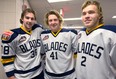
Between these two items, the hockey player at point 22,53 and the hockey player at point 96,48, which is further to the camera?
the hockey player at point 22,53

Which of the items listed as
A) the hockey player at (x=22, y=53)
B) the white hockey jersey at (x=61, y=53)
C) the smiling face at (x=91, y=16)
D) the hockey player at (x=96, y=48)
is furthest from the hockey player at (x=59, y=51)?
the smiling face at (x=91, y=16)

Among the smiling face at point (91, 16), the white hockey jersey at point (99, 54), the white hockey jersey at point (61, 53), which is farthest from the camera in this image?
the white hockey jersey at point (61, 53)

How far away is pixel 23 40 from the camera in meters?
2.25

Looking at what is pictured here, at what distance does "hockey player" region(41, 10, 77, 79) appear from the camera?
212 centimetres

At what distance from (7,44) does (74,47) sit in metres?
0.85

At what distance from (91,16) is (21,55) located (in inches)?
43.4

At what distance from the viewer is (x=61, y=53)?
212 cm

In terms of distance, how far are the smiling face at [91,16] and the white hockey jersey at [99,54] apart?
0.07 m

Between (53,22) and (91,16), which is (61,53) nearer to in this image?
(53,22)

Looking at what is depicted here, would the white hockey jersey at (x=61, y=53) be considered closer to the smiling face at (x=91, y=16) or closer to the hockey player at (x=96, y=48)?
the hockey player at (x=96, y=48)

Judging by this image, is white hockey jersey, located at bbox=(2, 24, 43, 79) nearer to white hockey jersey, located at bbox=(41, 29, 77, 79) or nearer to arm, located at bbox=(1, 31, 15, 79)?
arm, located at bbox=(1, 31, 15, 79)

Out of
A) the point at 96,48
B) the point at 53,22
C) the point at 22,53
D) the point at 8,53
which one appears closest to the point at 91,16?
the point at 96,48

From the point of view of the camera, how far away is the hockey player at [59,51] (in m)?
2.12

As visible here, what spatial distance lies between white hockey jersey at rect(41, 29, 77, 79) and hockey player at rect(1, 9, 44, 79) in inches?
6.7
